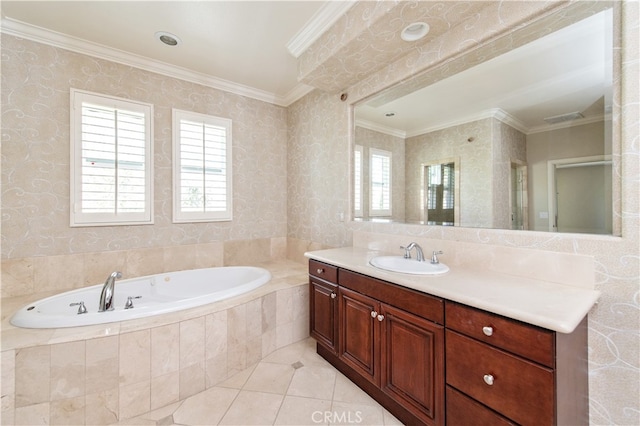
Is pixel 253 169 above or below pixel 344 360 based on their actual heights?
above

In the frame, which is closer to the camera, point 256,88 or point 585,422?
point 585,422

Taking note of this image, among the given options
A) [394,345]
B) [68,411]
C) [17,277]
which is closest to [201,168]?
[17,277]

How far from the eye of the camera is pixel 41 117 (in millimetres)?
2252

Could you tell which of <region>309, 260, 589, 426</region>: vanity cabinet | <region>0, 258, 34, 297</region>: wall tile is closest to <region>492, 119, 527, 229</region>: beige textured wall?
<region>309, 260, 589, 426</region>: vanity cabinet

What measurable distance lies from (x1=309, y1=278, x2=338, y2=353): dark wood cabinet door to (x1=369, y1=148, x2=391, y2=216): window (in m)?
0.84

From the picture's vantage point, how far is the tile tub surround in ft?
4.65

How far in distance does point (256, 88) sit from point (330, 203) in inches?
70.0

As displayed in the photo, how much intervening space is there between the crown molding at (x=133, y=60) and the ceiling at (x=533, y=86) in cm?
178

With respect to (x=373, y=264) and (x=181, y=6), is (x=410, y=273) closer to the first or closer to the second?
(x=373, y=264)

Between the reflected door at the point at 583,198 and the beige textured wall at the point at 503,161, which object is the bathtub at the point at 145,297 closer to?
the beige textured wall at the point at 503,161

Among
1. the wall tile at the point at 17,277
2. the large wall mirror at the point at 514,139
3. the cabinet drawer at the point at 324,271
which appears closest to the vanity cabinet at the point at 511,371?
the large wall mirror at the point at 514,139

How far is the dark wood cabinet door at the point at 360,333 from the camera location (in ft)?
5.43

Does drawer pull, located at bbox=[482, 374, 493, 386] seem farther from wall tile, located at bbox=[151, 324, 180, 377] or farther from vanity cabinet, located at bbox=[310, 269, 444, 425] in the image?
wall tile, located at bbox=[151, 324, 180, 377]

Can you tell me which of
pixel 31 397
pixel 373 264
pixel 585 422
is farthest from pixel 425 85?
pixel 31 397
